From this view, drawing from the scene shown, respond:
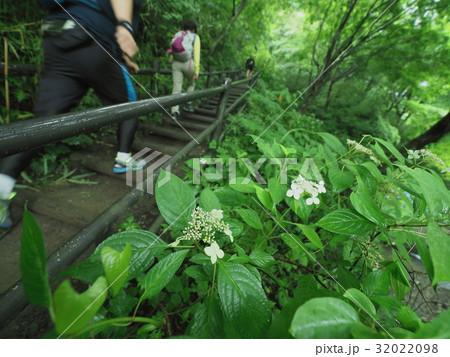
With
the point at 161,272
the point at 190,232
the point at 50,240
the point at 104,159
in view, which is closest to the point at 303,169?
the point at 190,232

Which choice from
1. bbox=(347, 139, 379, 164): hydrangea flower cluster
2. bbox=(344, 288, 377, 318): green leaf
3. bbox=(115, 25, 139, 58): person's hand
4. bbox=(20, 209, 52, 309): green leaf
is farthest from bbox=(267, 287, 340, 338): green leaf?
bbox=(115, 25, 139, 58): person's hand

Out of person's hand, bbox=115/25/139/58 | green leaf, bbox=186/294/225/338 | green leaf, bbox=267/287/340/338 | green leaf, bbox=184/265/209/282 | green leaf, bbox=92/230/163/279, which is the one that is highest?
person's hand, bbox=115/25/139/58

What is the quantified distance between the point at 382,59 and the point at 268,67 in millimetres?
7095

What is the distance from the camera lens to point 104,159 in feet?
7.86

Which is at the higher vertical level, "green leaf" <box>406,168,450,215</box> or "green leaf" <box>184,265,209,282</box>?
"green leaf" <box>406,168,450,215</box>

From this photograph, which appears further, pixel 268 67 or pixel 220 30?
pixel 268 67

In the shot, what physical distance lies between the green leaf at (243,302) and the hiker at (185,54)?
302cm

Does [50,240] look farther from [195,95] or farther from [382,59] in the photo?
[382,59]

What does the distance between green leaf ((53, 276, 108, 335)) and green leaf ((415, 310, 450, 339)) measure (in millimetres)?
536

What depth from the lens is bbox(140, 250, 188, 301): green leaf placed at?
0.53 m

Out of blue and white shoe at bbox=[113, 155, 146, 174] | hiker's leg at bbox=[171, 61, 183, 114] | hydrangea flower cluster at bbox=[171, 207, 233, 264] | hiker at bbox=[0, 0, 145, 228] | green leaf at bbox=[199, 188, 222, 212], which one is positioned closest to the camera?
hydrangea flower cluster at bbox=[171, 207, 233, 264]

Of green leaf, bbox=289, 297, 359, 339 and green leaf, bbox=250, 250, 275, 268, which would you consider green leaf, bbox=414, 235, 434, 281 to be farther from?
green leaf, bbox=250, 250, 275, 268

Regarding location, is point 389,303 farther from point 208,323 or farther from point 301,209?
point 208,323

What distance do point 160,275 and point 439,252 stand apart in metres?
0.63
